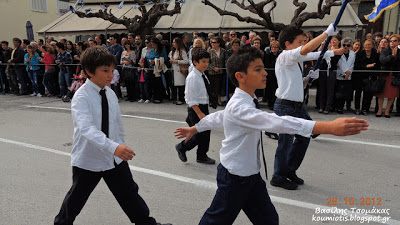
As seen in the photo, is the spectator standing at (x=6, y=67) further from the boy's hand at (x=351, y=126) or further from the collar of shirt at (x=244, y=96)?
the boy's hand at (x=351, y=126)

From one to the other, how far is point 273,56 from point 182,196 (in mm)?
6500

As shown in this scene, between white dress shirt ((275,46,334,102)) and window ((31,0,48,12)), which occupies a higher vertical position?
window ((31,0,48,12))

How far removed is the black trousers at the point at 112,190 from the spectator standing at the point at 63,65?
31.8 ft

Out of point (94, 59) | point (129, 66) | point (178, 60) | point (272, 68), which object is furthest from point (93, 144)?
point (129, 66)

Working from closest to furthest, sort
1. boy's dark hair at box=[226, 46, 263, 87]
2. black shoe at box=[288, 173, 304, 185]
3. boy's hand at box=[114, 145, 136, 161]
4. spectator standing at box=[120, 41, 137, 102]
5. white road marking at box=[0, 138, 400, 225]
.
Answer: boy's hand at box=[114, 145, 136, 161] < boy's dark hair at box=[226, 46, 263, 87] < white road marking at box=[0, 138, 400, 225] < black shoe at box=[288, 173, 304, 185] < spectator standing at box=[120, 41, 137, 102]

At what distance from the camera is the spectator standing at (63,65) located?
38.8ft

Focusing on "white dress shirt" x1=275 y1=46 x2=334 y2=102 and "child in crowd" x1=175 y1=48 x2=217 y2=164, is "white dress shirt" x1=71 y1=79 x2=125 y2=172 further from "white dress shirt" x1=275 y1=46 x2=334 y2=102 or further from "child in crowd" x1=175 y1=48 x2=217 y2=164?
"white dress shirt" x1=275 y1=46 x2=334 y2=102

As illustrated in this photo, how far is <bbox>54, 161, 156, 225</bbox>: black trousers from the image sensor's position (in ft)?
9.34

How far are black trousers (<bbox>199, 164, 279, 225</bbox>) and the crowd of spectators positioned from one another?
2931 millimetres

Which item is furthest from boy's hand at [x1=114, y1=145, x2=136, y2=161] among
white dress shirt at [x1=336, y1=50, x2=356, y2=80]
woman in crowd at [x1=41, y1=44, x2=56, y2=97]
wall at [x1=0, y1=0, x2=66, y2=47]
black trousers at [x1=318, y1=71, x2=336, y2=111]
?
wall at [x1=0, y1=0, x2=66, y2=47]

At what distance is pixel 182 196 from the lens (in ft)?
Answer: 13.4

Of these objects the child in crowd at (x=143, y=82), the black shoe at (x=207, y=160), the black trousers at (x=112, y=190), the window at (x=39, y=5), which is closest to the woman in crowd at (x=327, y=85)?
the black shoe at (x=207, y=160)

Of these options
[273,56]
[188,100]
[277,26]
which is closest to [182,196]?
[188,100]

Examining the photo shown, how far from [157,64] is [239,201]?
28.0 ft
